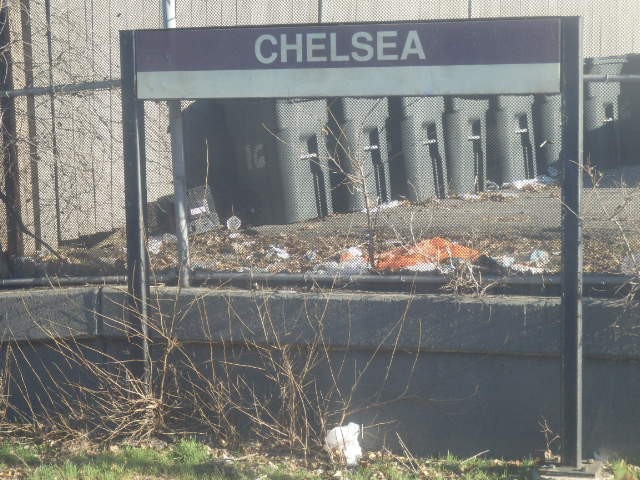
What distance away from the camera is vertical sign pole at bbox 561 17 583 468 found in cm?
471

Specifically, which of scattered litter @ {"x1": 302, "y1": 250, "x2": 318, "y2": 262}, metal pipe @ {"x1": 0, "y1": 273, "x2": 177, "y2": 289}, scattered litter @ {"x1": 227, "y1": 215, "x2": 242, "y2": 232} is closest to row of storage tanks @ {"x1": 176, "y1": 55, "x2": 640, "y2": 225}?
scattered litter @ {"x1": 227, "y1": 215, "x2": 242, "y2": 232}

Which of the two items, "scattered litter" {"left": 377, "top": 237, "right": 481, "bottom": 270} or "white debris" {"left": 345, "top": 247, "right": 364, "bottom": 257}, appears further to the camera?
"white debris" {"left": 345, "top": 247, "right": 364, "bottom": 257}

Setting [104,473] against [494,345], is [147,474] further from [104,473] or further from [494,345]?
[494,345]

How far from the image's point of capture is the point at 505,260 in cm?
545

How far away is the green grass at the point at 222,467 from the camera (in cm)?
492

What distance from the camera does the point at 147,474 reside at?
196 inches

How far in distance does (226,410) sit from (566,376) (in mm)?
1910

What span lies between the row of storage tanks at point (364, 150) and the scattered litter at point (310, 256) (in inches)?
15.7

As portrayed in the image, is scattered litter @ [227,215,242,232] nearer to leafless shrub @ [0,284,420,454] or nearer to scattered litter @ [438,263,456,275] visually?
leafless shrub @ [0,284,420,454]

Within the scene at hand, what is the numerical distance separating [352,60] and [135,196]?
1.44 metres

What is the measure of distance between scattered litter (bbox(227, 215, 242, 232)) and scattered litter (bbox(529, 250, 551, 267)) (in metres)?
1.90

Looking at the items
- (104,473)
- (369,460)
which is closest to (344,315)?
(369,460)

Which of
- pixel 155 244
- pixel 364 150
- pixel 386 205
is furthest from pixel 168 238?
pixel 364 150

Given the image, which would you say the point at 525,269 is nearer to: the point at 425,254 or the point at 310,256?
the point at 425,254
